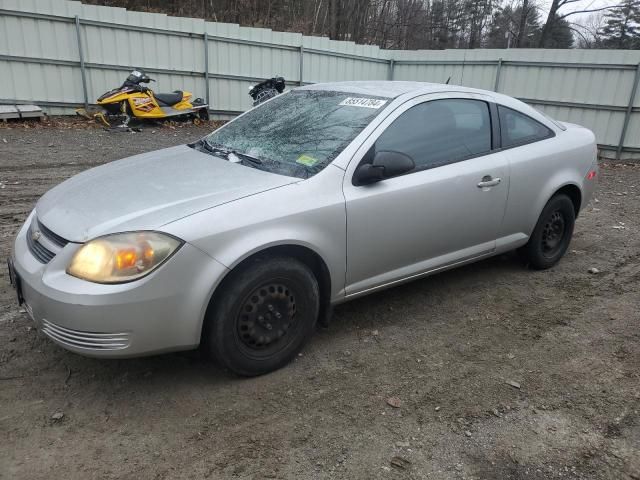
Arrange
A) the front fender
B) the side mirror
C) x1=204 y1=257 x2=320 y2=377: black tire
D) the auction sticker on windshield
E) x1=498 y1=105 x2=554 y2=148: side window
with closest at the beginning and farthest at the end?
the front fender
x1=204 y1=257 x2=320 y2=377: black tire
the side mirror
the auction sticker on windshield
x1=498 y1=105 x2=554 y2=148: side window

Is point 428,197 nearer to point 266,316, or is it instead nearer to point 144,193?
point 266,316

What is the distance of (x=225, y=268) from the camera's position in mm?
2672

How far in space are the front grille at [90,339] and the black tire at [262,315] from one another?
45 cm

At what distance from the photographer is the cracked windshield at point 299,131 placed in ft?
10.8

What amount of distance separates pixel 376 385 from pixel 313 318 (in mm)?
535

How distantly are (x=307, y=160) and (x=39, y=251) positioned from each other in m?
1.60

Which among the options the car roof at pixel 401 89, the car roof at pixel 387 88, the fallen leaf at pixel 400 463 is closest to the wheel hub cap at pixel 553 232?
the car roof at pixel 401 89

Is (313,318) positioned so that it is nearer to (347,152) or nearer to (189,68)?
(347,152)

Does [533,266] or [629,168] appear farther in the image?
[629,168]

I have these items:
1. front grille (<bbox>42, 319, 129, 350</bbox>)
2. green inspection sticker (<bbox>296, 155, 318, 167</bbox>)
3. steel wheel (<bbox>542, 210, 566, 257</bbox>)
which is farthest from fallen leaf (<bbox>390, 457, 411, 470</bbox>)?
steel wheel (<bbox>542, 210, 566, 257</bbox>)

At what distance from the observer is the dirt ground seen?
7.87 ft

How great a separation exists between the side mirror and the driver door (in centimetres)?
4

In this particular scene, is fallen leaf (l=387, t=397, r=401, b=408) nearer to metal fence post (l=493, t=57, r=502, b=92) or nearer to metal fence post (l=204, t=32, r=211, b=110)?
metal fence post (l=204, t=32, r=211, b=110)

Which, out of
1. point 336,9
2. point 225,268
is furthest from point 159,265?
point 336,9
